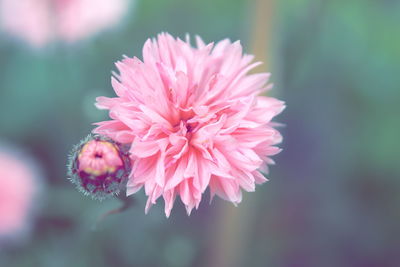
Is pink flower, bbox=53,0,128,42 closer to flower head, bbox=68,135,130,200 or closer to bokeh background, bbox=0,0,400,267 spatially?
bokeh background, bbox=0,0,400,267

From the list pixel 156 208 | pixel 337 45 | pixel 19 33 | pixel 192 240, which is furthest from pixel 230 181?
pixel 337 45

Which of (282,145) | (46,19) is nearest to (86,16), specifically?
(46,19)

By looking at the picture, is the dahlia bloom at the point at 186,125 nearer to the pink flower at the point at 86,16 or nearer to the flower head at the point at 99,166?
the flower head at the point at 99,166

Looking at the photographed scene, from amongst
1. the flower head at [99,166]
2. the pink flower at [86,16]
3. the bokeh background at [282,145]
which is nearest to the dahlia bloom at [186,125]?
the flower head at [99,166]

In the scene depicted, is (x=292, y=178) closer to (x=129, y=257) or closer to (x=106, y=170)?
(x=129, y=257)

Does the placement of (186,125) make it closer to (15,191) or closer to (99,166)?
(99,166)

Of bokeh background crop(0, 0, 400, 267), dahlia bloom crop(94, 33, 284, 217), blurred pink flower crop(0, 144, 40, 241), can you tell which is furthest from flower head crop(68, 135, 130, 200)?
blurred pink flower crop(0, 144, 40, 241)
